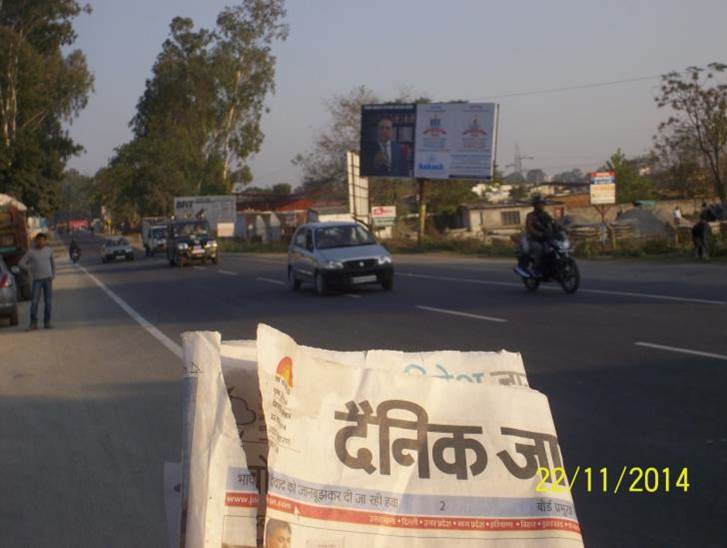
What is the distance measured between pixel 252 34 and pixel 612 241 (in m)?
38.7

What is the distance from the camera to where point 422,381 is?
257 centimetres

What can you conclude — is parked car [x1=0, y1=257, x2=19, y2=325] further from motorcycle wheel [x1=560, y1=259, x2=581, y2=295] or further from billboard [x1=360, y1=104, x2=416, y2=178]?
billboard [x1=360, y1=104, x2=416, y2=178]

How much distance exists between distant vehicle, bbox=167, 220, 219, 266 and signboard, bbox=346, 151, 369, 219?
869 centimetres

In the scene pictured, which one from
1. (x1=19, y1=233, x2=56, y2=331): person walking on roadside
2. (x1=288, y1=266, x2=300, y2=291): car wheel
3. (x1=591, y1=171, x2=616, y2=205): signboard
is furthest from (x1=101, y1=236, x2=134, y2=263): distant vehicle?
(x1=19, y1=233, x2=56, y2=331): person walking on roadside

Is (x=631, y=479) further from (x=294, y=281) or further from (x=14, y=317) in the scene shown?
(x=294, y=281)

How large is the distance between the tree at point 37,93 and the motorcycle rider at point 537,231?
122ft

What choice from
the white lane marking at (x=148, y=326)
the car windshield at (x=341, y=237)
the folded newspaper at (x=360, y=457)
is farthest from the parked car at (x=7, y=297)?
the folded newspaper at (x=360, y=457)

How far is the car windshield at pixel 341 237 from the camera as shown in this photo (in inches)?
802

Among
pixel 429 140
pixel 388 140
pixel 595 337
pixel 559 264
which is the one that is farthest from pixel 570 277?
pixel 388 140

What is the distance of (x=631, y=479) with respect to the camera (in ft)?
17.6

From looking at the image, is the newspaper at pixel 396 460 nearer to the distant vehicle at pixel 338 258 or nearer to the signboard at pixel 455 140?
the distant vehicle at pixel 338 258

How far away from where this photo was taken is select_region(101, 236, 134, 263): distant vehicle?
50938 mm

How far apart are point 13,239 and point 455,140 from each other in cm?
2197

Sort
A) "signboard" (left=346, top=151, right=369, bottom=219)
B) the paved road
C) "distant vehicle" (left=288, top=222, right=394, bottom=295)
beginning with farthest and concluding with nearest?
"signboard" (left=346, top=151, right=369, bottom=219)
"distant vehicle" (left=288, top=222, right=394, bottom=295)
the paved road
